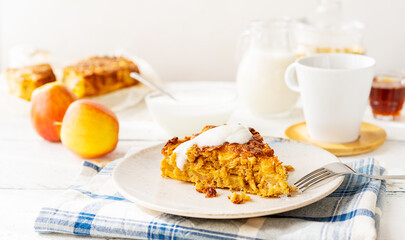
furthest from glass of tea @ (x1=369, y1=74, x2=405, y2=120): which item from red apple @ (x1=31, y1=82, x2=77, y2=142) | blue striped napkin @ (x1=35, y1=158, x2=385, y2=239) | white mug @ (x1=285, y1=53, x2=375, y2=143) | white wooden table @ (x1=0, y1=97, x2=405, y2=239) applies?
red apple @ (x1=31, y1=82, x2=77, y2=142)

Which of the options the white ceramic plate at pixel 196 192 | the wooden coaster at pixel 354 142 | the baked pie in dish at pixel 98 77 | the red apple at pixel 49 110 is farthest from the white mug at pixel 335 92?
the baked pie in dish at pixel 98 77

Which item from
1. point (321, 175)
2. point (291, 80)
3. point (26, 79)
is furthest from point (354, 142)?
point (26, 79)

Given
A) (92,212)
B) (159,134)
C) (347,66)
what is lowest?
A: (159,134)

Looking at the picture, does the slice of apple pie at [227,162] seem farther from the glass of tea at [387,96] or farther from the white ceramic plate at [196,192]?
the glass of tea at [387,96]

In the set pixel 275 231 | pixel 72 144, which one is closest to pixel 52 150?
pixel 72 144

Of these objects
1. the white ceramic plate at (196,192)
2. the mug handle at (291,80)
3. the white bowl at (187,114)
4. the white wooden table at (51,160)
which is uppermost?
the mug handle at (291,80)

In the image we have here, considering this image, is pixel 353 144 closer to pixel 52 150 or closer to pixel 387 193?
pixel 387 193
